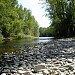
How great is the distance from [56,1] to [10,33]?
25.7 m

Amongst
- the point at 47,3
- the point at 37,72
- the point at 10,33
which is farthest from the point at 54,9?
the point at 37,72

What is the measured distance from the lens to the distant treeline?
5159 centimetres

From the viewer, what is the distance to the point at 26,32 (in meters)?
104

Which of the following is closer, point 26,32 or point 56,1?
point 56,1

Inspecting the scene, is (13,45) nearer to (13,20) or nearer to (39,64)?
(39,64)

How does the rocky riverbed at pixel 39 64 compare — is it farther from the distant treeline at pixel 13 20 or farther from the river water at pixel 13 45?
the distant treeline at pixel 13 20

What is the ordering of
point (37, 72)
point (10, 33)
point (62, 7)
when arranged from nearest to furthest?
point (37, 72) < point (62, 7) < point (10, 33)

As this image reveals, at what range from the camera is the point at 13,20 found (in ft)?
218

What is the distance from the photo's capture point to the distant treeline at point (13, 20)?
2031 inches

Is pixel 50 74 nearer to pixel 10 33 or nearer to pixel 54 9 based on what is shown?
pixel 54 9

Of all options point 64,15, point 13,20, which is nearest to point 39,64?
point 64,15

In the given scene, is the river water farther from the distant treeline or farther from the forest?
the forest

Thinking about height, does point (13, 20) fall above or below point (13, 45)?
above

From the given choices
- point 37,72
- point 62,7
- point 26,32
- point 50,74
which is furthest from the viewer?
point 26,32
